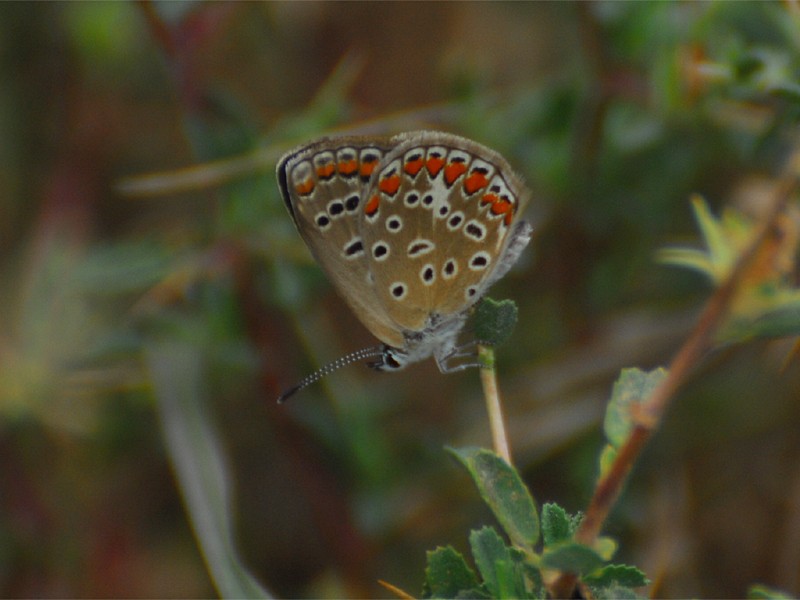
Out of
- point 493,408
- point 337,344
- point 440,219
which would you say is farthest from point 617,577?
point 337,344

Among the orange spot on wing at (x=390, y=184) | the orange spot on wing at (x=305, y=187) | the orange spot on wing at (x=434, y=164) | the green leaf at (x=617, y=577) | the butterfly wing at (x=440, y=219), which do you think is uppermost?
the orange spot on wing at (x=305, y=187)

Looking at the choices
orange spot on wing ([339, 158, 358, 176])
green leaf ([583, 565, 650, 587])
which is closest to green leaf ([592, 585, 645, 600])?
green leaf ([583, 565, 650, 587])

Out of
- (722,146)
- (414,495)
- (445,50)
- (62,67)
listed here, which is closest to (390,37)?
(445,50)

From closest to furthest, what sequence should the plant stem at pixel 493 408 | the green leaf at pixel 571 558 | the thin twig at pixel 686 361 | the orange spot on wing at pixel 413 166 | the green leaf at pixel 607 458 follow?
the thin twig at pixel 686 361
the green leaf at pixel 571 558
the green leaf at pixel 607 458
the plant stem at pixel 493 408
the orange spot on wing at pixel 413 166

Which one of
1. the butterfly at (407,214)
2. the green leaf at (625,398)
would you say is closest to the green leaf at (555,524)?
the green leaf at (625,398)

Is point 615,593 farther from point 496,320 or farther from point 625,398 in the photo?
point 496,320

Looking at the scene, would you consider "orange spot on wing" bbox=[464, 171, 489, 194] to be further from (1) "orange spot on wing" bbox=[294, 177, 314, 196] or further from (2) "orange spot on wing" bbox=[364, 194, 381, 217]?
(1) "orange spot on wing" bbox=[294, 177, 314, 196]

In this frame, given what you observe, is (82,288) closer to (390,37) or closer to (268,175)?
(268,175)

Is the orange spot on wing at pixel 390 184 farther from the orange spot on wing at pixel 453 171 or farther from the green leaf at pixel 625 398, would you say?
the green leaf at pixel 625 398
